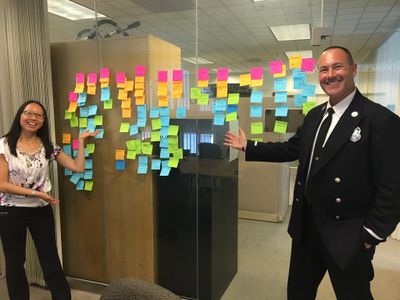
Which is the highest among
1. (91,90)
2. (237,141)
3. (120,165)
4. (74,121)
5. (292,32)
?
Answer: (292,32)

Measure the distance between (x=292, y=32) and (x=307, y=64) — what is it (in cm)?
37

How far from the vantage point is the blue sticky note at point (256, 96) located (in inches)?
80.6

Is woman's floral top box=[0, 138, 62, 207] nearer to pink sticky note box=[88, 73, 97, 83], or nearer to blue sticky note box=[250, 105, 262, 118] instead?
pink sticky note box=[88, 73, 97, 83]

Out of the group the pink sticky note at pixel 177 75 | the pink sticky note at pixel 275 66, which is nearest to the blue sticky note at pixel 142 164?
the pink sticky note at pixel 177 75

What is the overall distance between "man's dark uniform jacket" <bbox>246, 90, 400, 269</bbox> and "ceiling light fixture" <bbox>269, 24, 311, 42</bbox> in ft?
2.14

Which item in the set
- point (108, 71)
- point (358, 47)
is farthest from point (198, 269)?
point (358, 47)

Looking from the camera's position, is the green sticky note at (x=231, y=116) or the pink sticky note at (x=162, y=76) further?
the pink sticky note at (x=162, y=76)

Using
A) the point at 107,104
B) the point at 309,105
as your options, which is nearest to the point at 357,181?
the point at 309,105

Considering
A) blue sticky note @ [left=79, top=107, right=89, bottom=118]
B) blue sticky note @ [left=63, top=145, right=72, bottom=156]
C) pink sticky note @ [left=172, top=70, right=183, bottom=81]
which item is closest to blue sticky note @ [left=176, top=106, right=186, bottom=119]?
pink sticky note @ [left=172, top=70, right=183, bottom=81]

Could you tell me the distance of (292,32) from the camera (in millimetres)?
2180

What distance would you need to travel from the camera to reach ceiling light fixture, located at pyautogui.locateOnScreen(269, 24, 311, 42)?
78.4 inches

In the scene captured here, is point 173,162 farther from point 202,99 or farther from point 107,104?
point 107,104

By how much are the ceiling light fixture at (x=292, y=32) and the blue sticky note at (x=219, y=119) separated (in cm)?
61

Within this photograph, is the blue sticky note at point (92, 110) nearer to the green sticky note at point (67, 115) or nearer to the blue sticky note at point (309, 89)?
the green sticky note at point (67, 115)
